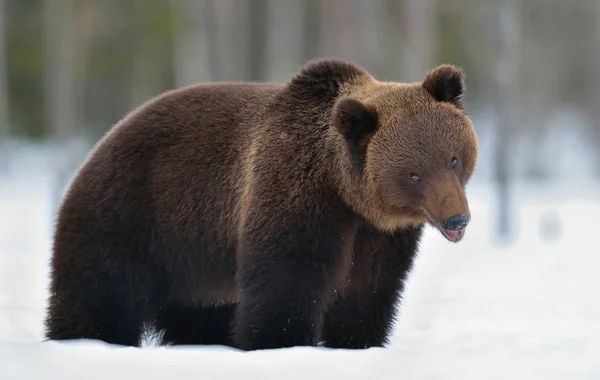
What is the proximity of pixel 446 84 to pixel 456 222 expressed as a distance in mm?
814

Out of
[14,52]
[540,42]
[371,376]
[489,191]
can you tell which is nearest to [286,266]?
[371,376]

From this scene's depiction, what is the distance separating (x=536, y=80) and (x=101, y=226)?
33979 mm

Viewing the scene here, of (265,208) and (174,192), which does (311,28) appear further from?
(265,208)

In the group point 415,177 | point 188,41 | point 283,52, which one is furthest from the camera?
point 188,41

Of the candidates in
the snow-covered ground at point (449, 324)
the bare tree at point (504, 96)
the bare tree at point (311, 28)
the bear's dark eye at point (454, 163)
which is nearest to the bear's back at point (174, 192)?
the snow-covered ground at point (449, 324)

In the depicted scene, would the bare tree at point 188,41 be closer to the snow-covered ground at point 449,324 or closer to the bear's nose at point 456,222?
the snow-covered ground at point 449,324

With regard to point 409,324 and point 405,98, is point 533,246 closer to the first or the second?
point 409,324

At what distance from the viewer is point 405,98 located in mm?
5199

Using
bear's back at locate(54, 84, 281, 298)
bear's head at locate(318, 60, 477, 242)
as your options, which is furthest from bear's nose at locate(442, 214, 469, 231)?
bear's back at locate(54, 84, 281, 298)

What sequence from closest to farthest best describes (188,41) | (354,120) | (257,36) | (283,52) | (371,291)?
1. (354,120)
2. (371,291)
3. (283,52)
4. (188,41)
5. (257,36)

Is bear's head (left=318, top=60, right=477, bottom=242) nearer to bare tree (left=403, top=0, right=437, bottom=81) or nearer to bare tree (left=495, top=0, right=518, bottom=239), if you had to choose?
bare tree (left=495, top=0, right=518, bottom=239)

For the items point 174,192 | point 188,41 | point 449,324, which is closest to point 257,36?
point 188,41

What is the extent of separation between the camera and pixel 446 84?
518 centimetres

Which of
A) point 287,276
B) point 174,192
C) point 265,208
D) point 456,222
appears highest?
point 456,222
